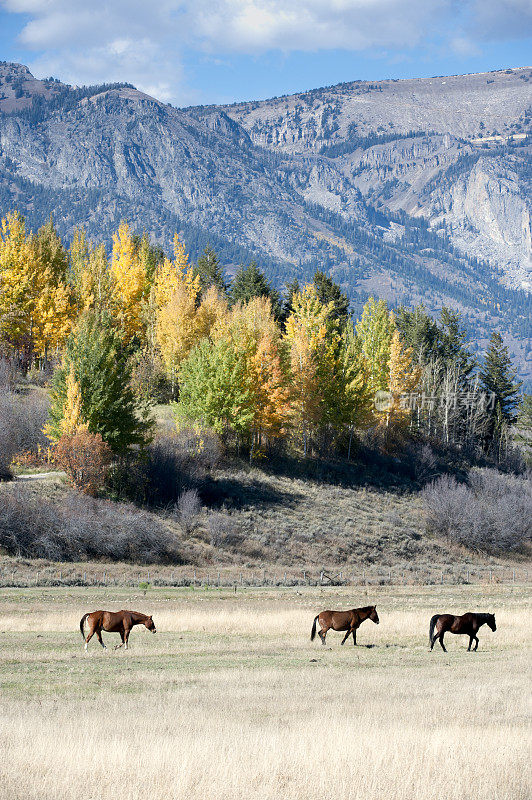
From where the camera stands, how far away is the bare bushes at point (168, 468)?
6053 centimetres

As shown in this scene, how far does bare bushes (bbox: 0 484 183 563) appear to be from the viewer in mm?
48531

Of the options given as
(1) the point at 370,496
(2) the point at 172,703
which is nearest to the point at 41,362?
(1) the point at 370,496

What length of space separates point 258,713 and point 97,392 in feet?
144

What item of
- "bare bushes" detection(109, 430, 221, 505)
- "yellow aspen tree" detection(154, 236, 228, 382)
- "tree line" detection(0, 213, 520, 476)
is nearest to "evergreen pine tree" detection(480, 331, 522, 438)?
"tree line" detection(0, 213, 520, 476)

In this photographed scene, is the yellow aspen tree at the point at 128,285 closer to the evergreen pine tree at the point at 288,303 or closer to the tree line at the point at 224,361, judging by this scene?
the tree line at the point at 224,361

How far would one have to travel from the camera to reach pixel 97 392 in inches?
2234

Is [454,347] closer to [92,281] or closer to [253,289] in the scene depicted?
[253,289]

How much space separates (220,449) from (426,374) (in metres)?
30.0

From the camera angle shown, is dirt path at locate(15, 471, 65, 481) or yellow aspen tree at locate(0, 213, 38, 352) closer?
dirt path at locate(15, 471, 65, 481)

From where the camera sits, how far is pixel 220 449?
68.0 m

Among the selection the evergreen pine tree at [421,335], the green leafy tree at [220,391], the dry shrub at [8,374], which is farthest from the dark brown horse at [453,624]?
the evergreen pine tree at [421,335]

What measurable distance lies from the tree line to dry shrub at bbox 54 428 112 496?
11.6 inches

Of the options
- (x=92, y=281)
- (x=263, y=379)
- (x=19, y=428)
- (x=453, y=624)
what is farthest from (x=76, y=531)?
(x=92, y=281)

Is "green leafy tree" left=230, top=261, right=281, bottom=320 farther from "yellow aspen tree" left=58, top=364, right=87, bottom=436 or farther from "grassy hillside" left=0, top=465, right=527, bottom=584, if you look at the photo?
"yellow aspen tree" left=58, top=364, right=87, bottom=436
